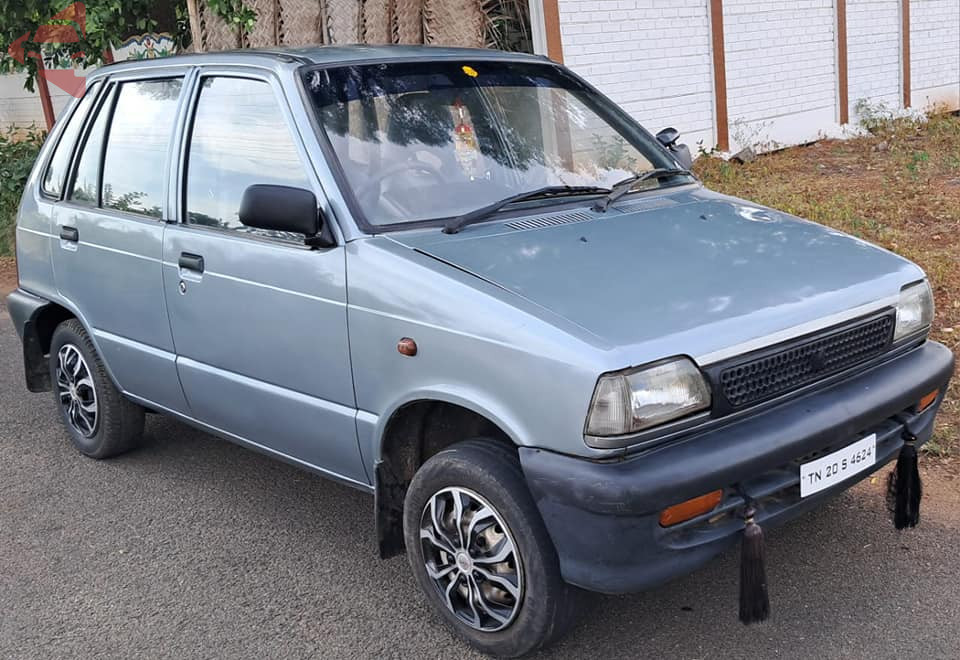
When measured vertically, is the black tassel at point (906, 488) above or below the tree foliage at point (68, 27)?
below

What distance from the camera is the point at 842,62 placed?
44.2 feet

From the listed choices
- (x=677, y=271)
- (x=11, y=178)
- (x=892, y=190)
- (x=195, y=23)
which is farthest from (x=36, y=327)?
(x=892, y=190)

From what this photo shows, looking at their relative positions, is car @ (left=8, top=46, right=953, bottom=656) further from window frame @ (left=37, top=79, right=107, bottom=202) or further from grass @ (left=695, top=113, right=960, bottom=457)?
grass @ (left=695, top=113, right=960, bottom=457)

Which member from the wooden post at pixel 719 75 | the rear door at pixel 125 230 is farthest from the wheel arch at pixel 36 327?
the wooden post at pixel 719 75

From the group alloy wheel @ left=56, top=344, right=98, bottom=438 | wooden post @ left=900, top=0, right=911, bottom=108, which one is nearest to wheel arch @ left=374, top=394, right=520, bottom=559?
alloy wheel @ left=56, top=344, right=98, bottom=438

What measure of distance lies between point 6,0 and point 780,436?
31.4ft

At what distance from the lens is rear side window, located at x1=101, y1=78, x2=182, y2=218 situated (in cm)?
452

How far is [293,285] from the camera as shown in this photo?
3738 mm

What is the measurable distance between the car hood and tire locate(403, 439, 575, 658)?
54cm

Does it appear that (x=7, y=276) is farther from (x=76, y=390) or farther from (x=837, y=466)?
(x=837, y=466)

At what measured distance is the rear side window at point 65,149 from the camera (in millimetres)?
5148

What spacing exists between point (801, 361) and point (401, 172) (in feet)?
5.12

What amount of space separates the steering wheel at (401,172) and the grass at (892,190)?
8.26ft

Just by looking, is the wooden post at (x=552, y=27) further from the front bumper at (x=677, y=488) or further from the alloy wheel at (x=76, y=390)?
the front bumper at (x=677, y=488)
